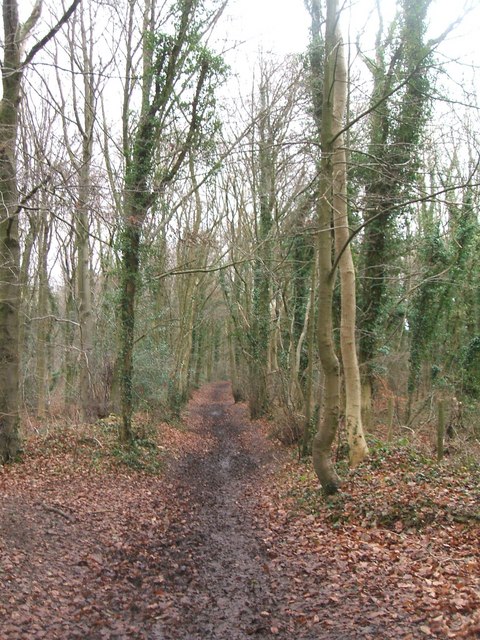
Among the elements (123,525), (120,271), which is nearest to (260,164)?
(120,271)

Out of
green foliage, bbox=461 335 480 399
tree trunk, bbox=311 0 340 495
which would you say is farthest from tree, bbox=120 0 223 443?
green foliage, bbox=461 335 480 399

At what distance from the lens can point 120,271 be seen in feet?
43.9

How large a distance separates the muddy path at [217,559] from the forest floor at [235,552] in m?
0.03

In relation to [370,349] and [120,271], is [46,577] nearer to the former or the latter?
[120,271]

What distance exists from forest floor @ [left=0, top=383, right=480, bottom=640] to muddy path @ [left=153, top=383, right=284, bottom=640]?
0.09ft

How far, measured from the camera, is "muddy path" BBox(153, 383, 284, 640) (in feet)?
18.4

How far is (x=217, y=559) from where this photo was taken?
24.8ft

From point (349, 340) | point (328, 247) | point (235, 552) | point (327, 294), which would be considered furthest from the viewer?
point (349, 340)

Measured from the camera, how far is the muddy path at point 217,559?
561cm

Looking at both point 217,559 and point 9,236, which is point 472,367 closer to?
point 217,559

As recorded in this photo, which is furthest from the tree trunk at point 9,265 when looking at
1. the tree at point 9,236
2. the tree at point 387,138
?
the tree at point 387,138

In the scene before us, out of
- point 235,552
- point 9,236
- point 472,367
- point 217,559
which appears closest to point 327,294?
point 235,552

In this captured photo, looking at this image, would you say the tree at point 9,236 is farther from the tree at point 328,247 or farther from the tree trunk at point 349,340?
the tree trunk at point 349,340

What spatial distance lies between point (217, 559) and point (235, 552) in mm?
378
